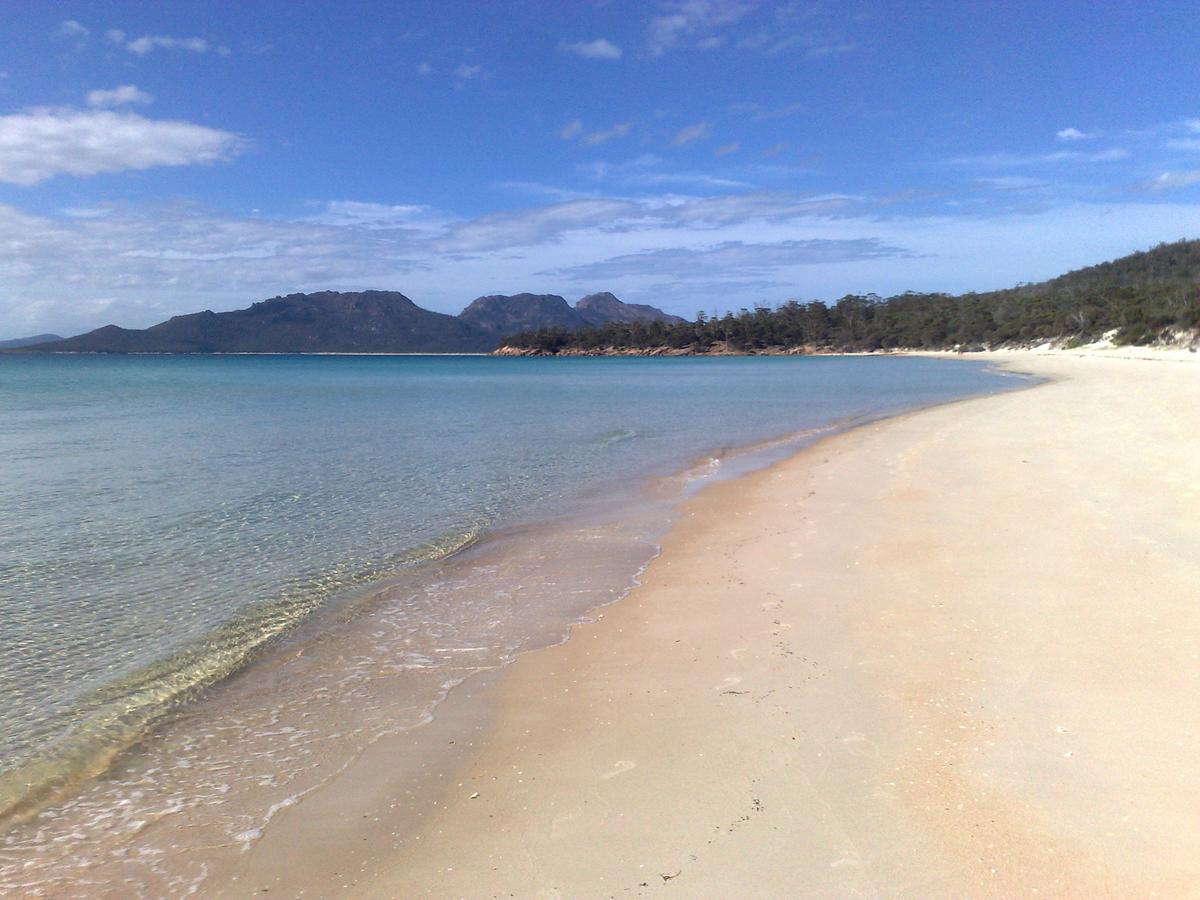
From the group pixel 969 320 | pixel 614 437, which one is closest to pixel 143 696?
pixel 614 437

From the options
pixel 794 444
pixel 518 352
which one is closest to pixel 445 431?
pixel 794 444

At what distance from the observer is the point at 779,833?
3.31m

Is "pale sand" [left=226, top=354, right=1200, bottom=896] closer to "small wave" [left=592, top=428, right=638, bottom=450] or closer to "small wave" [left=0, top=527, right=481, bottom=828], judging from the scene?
"small wave" [left=0, top=527, right=481, bottom=828]

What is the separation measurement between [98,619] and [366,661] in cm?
259

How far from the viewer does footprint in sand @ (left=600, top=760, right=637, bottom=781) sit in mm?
3865

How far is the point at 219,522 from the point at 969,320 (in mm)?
110664

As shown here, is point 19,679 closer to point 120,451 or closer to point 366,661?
point 366,661

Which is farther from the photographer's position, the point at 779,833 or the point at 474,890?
the point at 779,833

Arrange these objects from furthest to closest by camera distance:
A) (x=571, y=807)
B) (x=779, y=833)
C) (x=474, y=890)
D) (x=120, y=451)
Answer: (x=120, y=451) → (x=571, y=807) → (x=779, y=833) → (x=474, y=890)

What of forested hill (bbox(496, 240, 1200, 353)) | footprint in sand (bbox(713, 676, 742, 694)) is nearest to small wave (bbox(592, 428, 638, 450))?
footprint in sand (bbox(713, 676, 742, 694))

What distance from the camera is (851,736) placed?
13.5 ft

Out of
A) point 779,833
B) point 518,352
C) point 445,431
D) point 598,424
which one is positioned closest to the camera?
point 779,833

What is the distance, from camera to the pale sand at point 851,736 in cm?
311

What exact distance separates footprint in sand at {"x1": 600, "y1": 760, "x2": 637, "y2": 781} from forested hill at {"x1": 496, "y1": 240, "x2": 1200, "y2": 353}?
55263mm
